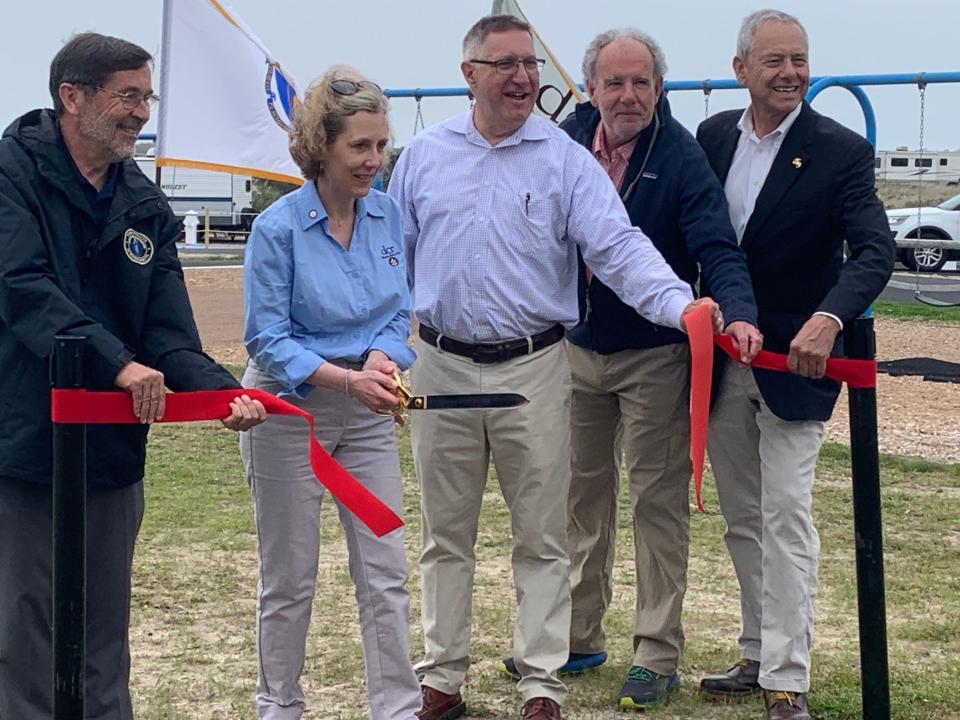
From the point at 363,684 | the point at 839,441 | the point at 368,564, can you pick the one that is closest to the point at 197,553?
the point at 363,684

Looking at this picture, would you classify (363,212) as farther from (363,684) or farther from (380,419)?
(363,684)

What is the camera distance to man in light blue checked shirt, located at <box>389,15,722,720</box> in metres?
4.83

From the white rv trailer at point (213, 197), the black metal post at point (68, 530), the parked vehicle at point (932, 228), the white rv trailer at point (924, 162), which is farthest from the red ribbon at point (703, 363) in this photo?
the white rv trailer at point (213, 197)

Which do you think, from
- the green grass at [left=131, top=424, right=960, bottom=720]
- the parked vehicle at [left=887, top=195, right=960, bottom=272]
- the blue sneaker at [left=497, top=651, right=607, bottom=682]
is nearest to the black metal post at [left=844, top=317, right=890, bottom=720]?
the green grass at [left=131, top=424, right=960, bottom=720]

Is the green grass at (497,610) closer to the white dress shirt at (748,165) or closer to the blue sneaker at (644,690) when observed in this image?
the blue sneaker at (644,690)

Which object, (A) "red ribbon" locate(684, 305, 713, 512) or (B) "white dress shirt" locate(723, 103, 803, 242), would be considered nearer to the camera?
(A) "red ribbon" locate(684, 305, 713, 512)

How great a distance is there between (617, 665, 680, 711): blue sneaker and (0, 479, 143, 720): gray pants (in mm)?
1768

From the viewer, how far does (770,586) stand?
4.95 m

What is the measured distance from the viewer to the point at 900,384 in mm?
12625

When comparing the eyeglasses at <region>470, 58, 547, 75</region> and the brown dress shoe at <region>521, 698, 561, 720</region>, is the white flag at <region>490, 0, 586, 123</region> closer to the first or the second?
the eyeglasses at <region>470, 58, 547, 75</region>

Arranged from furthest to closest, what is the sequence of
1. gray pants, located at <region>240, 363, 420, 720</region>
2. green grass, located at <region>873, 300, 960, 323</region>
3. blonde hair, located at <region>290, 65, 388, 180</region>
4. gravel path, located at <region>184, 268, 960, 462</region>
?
green grass, located at <region>873, 300, 960, 323</region>, gravel path, located at <region>184, 268, 960, 462</region>, gray pants, located at <region>240, 363, 420, 720</region>, blonde hair, located at <region>290, 65, 388, 180</region>

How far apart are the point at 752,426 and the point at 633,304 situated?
0.65 m

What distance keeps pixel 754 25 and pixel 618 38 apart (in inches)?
17.8

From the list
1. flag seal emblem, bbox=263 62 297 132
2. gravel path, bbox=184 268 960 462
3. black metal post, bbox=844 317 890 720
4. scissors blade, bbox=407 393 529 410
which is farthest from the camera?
flag seal emblem, bbox=263 62 297 132
